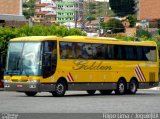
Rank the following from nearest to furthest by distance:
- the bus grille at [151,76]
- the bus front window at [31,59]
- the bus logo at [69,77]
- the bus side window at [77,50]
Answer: the bus front window at [31,59] < the bus logo at [69,77] < the bus side window at [77,50] < the bus grille at [151,76]

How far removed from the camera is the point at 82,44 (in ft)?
116

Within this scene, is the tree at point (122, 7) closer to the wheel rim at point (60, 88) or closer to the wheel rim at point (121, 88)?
the wheel rim at point (121, 88)

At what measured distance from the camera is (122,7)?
148 m

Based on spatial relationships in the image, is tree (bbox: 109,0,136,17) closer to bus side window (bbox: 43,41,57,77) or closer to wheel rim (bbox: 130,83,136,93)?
wheel rim (bbox: 130,83,136,93)

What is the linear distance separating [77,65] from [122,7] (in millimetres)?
114686

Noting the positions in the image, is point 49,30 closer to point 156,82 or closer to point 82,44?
point 156,82

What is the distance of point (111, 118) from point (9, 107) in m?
5.57

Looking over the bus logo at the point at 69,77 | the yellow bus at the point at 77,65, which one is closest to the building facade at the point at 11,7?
the yellow bus at the point at 77,65

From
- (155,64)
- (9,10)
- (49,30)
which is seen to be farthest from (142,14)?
(155,64)

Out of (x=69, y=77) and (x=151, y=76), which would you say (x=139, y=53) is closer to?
(x=151, y=76)

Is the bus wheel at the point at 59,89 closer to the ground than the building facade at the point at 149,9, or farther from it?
closer to the ground

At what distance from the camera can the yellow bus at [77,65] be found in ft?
107

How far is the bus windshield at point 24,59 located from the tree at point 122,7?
4418 inches

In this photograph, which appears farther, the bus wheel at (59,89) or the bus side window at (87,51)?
the bus side window at (87,51)
